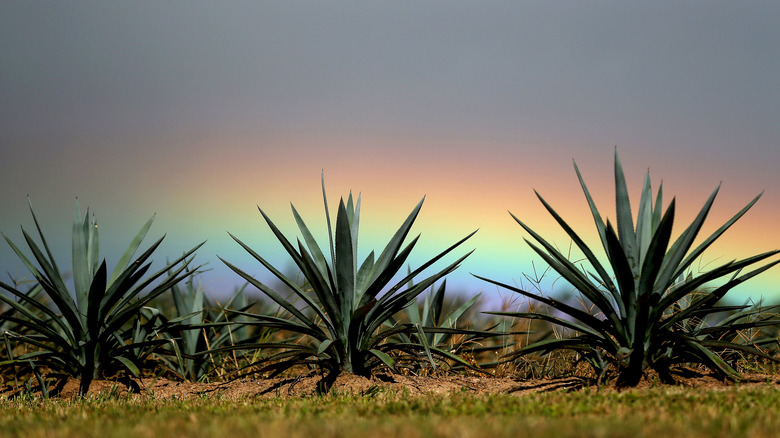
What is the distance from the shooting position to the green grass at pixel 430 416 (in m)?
2.83

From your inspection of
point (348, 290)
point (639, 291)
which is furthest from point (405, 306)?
point (639, 291)

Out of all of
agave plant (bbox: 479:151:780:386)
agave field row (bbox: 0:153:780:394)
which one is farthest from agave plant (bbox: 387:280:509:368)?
agave plant (bbox: 479:151:780:386)

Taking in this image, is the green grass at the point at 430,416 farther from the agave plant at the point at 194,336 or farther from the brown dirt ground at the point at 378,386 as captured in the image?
the agave plant at the point at 194,336

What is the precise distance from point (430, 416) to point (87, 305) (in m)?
3.36

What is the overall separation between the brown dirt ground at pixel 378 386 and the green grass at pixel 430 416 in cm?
30

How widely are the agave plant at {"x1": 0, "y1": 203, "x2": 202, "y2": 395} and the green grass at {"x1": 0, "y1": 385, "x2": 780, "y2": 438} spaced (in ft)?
3.08

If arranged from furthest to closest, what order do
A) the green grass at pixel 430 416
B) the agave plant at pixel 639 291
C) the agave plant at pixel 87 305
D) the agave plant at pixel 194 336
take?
the agave plant at pixel 194 336 < the agave plant at pixel 87 305 < the agave plant at pixel 639 291 < the green grass at pixel 430 416

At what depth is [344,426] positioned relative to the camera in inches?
116

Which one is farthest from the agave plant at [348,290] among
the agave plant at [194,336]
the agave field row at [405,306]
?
the agave plant at [194,336]

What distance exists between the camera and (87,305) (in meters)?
5.49

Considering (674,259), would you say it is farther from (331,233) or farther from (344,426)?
(344,426)

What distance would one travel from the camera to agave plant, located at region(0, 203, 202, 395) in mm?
5398

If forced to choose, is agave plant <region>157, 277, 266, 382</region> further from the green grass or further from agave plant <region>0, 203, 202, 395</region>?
the green grass

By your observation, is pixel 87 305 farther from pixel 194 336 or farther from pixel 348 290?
pixel 348 290
